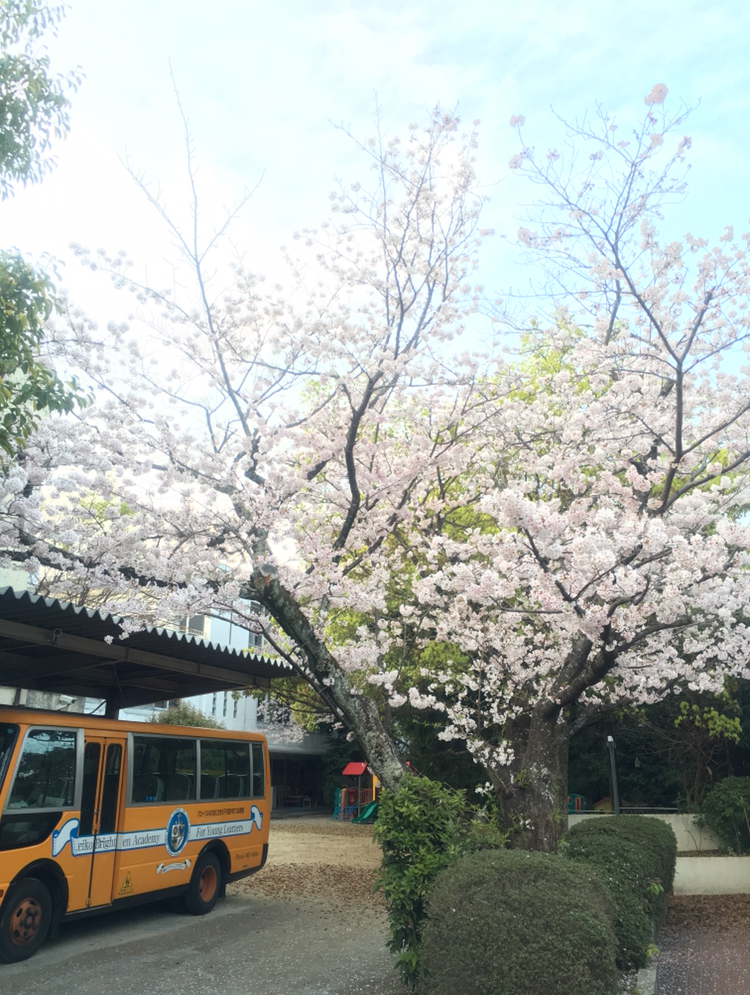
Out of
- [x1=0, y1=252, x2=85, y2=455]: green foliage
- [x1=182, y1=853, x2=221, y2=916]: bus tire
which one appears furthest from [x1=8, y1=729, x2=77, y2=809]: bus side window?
[x1=0, y1=252, x2=85, y2=455]: green foliage

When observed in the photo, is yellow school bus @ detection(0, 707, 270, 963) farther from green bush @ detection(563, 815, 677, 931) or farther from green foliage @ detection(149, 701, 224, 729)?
green foliage @ detection(149, 701, 224, 729)

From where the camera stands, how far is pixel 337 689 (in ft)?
22.9

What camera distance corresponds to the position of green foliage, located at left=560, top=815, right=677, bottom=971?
6328 millimetres

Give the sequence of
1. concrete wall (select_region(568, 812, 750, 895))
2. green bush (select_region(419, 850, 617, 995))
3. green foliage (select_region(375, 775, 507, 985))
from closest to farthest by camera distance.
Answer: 1. green bush (select_region(419, 850, 617, 995))
2. green foliage (select_region(375, 775, 507, 985))
3. concrete wall (select_region(568, 812, 750, 895))

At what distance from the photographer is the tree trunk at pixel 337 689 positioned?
6.77 meters

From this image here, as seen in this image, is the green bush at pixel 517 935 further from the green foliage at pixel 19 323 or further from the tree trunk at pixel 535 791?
the green foliage at pixel 19 323

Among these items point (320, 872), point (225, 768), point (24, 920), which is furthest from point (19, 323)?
point (320, 872)

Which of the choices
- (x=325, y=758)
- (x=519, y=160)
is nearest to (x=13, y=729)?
(x=519, y=160)

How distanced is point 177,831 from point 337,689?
3785 mm

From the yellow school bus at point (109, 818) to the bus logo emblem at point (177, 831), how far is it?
12 millimetres

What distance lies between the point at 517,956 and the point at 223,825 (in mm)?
6722

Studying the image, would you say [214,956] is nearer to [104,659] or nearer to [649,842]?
[104,659]

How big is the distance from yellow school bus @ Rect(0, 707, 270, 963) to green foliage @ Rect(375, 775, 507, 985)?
3.44 meters

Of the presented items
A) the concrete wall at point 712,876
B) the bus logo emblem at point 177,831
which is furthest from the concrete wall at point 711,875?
the bus logo emblem at point 177,831
